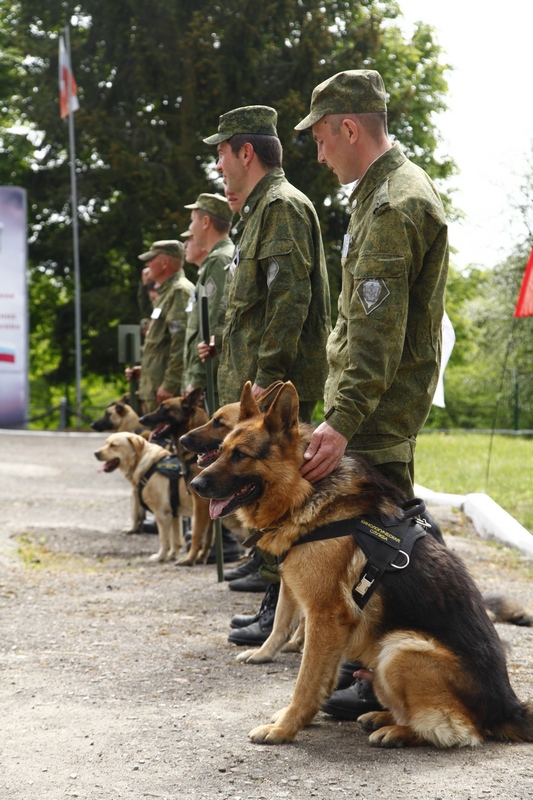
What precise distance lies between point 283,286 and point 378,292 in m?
1.34

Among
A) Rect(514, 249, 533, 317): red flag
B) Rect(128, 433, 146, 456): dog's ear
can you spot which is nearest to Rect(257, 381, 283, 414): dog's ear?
Rect(514, 249, 533, 317): red flag

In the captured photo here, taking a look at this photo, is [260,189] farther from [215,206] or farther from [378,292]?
[215,206]

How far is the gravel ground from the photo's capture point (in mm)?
3305

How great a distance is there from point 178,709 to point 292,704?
0.73 m

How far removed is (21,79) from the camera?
97.9 ft

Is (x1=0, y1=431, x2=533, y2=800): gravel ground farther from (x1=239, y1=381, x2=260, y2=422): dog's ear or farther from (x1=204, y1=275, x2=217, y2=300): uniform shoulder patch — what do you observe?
(x1=204, y1=275, x2=217, y2=300): uniform shoulder patch

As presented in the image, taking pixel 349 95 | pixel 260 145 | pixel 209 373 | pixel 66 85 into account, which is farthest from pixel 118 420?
pixel 66 85

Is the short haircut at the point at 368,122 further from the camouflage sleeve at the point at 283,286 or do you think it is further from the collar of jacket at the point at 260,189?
the collar of jacket at the point at 260,189

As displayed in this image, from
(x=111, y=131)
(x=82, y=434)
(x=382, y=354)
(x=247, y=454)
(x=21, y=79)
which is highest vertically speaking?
(x=21, y=79)

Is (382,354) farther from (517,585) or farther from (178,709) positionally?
(517,585)

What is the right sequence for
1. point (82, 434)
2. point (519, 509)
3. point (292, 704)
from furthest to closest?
point (82, 434) < point (519, 509) < point (292, 704)

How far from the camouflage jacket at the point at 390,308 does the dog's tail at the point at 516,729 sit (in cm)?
115

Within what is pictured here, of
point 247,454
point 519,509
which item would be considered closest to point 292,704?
point 247,454

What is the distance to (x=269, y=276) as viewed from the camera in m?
5.16
